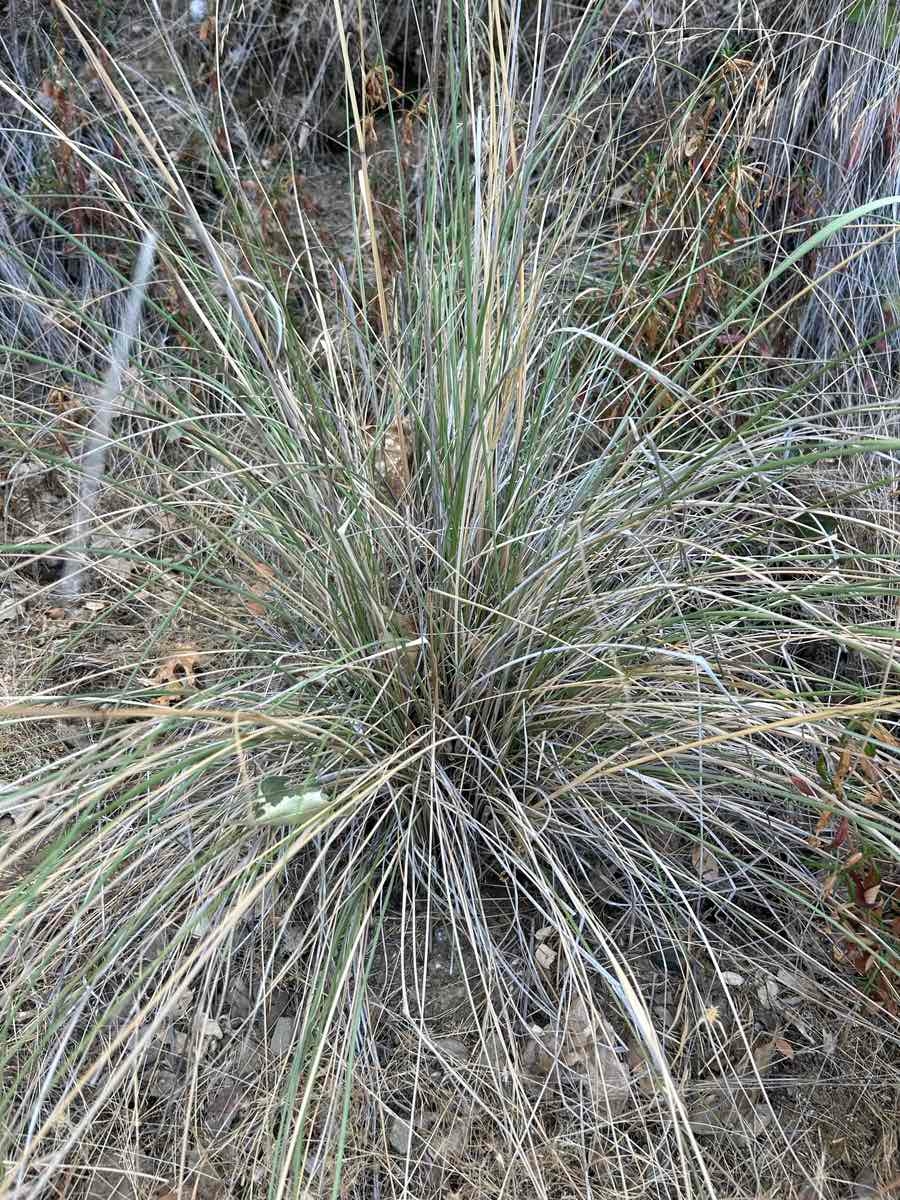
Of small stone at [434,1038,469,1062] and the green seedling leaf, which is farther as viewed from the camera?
small stone at [434,1038,469,1062]

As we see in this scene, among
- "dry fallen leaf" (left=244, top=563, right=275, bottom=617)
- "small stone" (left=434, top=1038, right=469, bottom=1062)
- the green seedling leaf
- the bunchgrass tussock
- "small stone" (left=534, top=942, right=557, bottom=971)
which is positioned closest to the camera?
the green seedling leaf

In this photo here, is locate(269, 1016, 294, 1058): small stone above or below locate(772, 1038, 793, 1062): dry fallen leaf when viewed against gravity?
above

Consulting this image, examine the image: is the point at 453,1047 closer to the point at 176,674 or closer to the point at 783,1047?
the point at 783,1047

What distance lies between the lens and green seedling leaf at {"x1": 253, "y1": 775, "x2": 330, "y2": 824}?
1.26 metres

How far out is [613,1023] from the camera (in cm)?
165

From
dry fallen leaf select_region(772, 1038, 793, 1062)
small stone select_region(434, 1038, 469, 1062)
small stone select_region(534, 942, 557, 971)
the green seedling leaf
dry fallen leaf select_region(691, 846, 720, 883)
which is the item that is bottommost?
dry fallen leaf select_region(772, 1038, 793, 1062)

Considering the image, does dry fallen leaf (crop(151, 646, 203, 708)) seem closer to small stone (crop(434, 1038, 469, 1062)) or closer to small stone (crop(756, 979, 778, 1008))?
small stone (crop(434, 1038, 469, 1062))

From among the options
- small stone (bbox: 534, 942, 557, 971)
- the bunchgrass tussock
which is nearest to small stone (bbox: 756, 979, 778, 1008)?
the bunchgrass tussock

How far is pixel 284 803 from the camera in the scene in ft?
4.19

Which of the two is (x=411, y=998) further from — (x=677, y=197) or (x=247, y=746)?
(x=677, y=197)

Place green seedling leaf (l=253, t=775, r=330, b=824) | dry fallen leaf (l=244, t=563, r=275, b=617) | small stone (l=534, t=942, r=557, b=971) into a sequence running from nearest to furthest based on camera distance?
green seedling leaf (l=253, t=775, r=330, b=824) → small stone (l=534, t=942, r=557, b=971) → dry fallen leaf (l=244, t=563, r=275, b=617)

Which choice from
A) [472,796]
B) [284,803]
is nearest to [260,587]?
[472,796]

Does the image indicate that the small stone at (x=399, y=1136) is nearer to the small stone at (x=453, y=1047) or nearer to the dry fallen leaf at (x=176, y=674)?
the small stone at (x=453, y=1047)

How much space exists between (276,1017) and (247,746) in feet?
1.49
